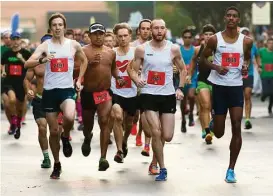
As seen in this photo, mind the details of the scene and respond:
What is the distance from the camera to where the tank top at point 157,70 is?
1282 cm

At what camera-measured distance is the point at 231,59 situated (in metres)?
12.5

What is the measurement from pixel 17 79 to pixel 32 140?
1.79 m

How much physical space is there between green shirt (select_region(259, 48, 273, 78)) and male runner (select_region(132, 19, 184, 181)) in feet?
43.3

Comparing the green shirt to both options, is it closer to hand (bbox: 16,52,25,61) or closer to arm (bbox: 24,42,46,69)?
hand (bbox: 16,52,25,61)

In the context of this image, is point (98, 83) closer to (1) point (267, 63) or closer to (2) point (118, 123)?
(2) point (118, 123)

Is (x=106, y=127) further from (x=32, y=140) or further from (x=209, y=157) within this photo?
(x=32, y=140)

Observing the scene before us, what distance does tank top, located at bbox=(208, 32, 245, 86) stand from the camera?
12500 millimetres

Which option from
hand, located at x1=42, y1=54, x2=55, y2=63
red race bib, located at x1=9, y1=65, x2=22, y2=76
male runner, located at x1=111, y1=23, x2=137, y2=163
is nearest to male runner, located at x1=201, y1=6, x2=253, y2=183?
hand, located at x1=42, y1=54, x2=55, y2=63

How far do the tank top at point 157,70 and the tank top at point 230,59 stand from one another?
578mm

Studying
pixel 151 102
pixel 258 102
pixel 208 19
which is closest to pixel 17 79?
pixel 151 102

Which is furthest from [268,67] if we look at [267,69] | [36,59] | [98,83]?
[36,59]

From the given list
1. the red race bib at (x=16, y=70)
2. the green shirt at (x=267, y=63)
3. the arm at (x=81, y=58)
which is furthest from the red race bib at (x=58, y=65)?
the green shirt at (x=267, y=63)

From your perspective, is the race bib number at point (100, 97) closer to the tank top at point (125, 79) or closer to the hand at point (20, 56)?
the tank top at point (125, 79)

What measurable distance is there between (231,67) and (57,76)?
2.08 m
